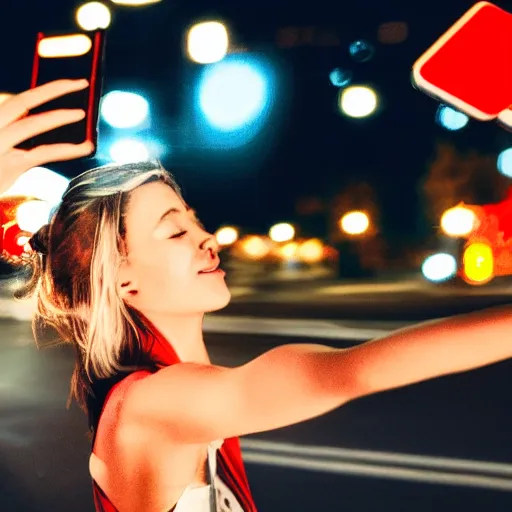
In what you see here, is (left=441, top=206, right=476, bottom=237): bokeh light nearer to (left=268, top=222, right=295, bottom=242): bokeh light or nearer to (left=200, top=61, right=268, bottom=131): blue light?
(left=268, top=222, right=295, bottom=242): bokeh light

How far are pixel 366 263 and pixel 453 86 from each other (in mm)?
562

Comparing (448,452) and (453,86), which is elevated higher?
(453,86)

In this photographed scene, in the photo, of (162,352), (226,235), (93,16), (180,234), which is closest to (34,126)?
(93,16)

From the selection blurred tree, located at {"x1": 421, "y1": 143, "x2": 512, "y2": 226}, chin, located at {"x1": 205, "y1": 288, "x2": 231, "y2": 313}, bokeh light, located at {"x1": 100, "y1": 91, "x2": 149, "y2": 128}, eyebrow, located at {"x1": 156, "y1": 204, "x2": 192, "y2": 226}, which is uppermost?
bokeh light, located at {"x1": 100, "y1": 91, "x2": 149, "y2": 128}

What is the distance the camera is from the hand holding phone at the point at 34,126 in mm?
1881

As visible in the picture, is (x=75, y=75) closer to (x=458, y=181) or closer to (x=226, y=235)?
(x=226, y=235)

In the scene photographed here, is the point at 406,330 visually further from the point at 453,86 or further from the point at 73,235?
the point at 73,235

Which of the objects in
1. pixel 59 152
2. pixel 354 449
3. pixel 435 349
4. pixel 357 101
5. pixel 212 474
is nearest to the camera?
pixel 435 349

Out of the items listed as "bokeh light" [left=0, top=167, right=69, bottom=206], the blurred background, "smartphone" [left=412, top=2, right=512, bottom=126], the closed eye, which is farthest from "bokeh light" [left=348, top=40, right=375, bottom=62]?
"bokeh light" [left=0, top=167, right=69, bottom=206]

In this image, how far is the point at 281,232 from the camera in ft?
6.06

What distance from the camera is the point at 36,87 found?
1.93 m

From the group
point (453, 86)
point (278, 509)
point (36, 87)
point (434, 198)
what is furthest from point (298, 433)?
point (36, 87)

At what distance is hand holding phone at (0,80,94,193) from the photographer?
188 centimetres

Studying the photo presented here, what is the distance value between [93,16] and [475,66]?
1.12 metres
